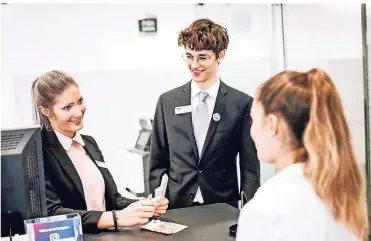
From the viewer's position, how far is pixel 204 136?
2.82 metres

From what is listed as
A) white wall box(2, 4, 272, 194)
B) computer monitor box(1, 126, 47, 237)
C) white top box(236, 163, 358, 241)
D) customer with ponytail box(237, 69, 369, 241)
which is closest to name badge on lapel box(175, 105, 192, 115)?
white wall box(2, 4, 272, 194)

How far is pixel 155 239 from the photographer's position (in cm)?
194

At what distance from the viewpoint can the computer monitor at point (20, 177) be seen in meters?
1.69

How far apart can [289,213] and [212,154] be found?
148 cm

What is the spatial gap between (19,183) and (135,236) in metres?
0.54

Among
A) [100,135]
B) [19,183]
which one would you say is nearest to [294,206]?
[19,183]

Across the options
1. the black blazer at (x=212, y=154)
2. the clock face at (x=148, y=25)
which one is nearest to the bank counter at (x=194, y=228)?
the black blazer at (x=212, y=154)

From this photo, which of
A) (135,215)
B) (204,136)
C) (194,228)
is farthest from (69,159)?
(204,136)

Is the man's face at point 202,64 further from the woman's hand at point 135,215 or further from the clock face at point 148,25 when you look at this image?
the woman's hand at point 135,215

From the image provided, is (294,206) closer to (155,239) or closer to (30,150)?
(155,239)

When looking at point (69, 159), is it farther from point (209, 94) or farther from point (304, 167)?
point (304, 167)

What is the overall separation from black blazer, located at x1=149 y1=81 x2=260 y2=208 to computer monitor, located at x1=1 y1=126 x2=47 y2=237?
3.60 ft

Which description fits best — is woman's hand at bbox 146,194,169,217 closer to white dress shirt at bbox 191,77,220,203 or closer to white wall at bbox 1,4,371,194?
white dress shirt at bbox 191,77,220,203

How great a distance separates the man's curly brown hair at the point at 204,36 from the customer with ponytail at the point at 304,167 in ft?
4.47
